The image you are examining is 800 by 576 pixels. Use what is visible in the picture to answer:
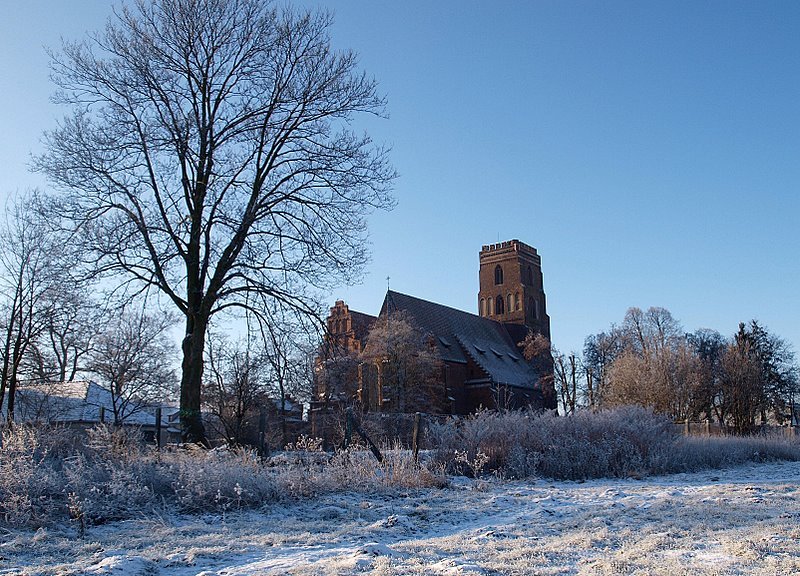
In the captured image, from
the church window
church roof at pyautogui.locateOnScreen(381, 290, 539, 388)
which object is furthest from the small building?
the church window

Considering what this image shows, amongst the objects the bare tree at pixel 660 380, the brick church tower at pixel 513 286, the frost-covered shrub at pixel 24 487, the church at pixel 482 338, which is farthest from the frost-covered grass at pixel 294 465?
the brick church tower at pixel 513 286

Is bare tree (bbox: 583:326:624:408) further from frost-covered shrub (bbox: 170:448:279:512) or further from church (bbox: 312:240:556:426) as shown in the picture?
frost-covered shrub (bbox: 170:448:279:512)

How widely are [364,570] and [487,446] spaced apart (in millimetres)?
8939

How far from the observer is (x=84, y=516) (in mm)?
7820

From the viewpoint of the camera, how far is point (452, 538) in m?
6.91

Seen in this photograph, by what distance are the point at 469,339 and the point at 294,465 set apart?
4818 centimetres

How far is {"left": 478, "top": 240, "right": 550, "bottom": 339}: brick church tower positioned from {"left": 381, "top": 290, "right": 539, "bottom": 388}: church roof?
5.75m

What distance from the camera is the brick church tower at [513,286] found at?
7050cm

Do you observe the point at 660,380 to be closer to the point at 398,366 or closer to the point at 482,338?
the point at 398,366

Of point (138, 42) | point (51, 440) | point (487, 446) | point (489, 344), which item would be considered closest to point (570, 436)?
point (487, 446)

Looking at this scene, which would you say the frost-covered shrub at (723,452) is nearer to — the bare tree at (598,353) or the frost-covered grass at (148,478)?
the frost-covered grass at (148,478)

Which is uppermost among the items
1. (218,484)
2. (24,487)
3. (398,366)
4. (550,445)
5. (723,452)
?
(398,366)

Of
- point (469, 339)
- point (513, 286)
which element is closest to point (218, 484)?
point (469, 339)

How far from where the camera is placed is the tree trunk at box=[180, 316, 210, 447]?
16.7 m
